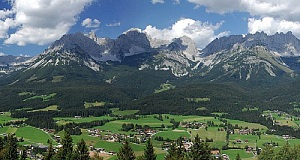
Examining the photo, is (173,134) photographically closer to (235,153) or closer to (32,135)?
(235,153)

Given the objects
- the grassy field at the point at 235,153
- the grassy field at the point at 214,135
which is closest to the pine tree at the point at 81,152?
the grassy field at the point at 235,153

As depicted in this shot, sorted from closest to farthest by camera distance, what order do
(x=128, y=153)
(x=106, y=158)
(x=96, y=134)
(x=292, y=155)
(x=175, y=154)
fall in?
1. (x=175, y=154)
2. (x=128, y=153)
3. (x=292, y=155)
4. (x=106, y=158)
5. (x=96, y=134)

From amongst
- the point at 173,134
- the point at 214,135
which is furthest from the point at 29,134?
the point at 214,135

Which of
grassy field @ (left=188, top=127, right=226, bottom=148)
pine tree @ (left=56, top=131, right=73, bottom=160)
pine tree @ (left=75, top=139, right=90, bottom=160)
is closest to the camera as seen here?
pine tree @ (left=75, top=139, right=90, bottom=160)

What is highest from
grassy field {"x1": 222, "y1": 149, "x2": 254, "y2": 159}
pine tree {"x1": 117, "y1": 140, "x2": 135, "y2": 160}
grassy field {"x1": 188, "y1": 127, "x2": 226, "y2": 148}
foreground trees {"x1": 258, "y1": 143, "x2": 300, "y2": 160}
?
pine tree {"x1": 117, "y1": 140, "x2": 135, "y2": 160}

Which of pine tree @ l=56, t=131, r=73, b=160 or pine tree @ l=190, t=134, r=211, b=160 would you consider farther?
pine tree @ l=56, t=131, r=73, b=160

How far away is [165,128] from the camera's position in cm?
19888

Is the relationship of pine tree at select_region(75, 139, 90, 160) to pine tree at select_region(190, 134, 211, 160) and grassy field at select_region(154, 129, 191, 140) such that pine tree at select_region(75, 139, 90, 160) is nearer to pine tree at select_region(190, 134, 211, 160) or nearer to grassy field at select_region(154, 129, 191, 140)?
pine tree at select_region(190, 134, 211, 160)

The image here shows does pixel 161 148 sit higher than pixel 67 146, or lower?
lower

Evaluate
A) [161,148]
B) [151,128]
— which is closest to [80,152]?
[161,148]

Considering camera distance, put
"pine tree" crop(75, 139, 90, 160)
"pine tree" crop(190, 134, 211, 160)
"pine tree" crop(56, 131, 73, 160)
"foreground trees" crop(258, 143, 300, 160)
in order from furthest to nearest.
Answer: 1. "foreground trees" crop(258, 143, 300, 160)
2. "pine tree" crop(56, 131, 73, 160)
3. "pine tree" crop(75, 139, 90, 160)
4. "pine tree" crop(190, 134, 211, 160)

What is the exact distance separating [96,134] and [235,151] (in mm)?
67457

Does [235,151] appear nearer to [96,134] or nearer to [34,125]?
[96,134]

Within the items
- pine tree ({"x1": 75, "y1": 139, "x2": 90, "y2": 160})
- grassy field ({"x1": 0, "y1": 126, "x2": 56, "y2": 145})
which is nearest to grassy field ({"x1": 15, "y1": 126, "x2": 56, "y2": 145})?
grassy field ({"x1": 0, "y1": 126, "x2": 56, "y2": 145})
